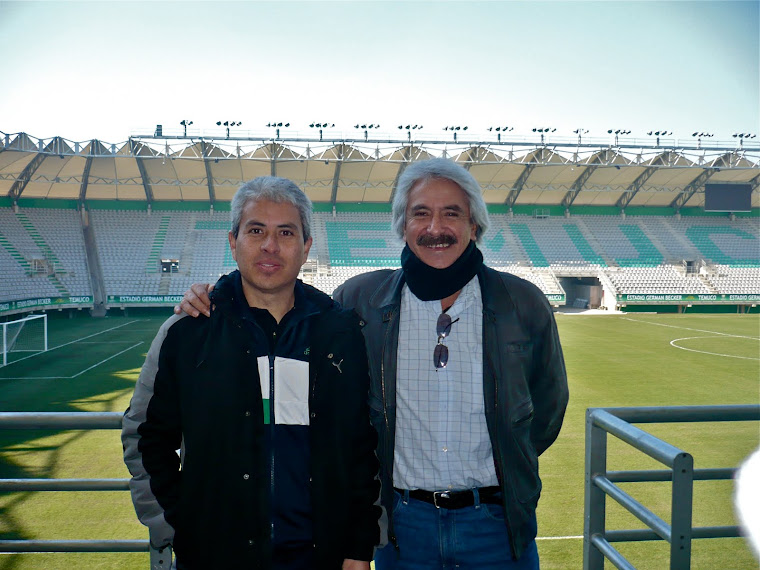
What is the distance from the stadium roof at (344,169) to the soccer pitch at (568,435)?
1169 cm

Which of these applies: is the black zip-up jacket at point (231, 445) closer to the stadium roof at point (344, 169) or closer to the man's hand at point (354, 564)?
the man's hand at point (354, 564)

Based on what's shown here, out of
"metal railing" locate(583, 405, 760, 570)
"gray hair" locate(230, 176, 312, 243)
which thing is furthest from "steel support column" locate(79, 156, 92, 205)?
"metal railing" locate(583, 405, 760, 570)

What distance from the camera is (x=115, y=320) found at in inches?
1140

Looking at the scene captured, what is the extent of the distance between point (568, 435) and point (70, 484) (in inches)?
339

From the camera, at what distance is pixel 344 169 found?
35.0m

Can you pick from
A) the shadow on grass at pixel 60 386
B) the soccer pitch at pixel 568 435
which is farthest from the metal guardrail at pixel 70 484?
the shadow on grass at pixel 60 386

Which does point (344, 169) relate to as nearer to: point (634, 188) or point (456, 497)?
point (634, 188)

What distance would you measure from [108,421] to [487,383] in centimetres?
168

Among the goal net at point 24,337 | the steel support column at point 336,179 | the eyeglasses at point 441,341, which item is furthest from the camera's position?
the steel support column at point 336,179

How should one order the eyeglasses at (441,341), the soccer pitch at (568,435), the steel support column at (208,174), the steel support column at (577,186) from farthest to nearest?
1. the steel support column at (577,186)
2. the steel support column at (208,174)
3. the soccer pitch at (568,435)
4. the eyeglasses at (441,341)

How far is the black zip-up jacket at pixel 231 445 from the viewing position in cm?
204

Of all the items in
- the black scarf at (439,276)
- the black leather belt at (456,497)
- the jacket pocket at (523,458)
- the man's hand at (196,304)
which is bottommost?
the black leather belt at (456,497)

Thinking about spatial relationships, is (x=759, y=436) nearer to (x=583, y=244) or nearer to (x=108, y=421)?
(x=108, y=421)

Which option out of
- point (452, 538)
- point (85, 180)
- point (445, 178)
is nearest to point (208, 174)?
point (85, 180)
